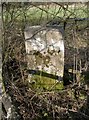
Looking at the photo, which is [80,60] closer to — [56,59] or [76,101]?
[56,59]

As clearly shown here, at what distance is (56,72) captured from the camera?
19.6 feet

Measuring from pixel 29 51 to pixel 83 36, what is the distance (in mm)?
1021

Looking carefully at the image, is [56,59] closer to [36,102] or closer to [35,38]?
[35,38]

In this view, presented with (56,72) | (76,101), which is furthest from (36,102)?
(56,72)

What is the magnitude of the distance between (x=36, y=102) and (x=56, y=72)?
3.44 ft

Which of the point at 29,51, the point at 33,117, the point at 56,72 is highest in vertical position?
the point at 29,51

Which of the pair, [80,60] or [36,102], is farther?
[80,60]

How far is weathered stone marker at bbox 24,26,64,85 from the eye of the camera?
579 centimetres

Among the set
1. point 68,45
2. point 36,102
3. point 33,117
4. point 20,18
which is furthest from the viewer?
point 68,45

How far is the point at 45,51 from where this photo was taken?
595 centimetres

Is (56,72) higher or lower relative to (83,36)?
lower

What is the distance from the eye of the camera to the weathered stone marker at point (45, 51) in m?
5.79

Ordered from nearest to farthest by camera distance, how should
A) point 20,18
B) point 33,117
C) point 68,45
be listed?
point 33,117 → point 20,18 → point 68,45

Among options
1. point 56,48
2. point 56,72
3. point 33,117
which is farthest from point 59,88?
point 33,117
